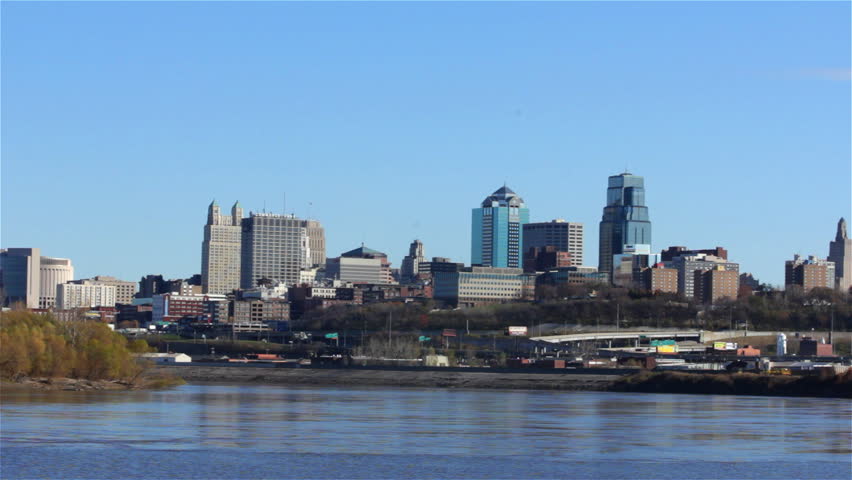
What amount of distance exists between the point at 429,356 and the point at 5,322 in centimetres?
7432

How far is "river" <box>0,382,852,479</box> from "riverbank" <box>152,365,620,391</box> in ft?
131

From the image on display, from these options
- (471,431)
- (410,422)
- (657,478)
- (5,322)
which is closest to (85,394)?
(5,322)

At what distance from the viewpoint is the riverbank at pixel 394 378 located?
416 ft

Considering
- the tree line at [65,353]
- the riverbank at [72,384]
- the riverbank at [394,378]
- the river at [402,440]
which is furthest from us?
the riverbank at [394,378]

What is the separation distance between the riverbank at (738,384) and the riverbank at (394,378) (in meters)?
2.86

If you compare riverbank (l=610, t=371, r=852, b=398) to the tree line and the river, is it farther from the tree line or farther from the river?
Answer: the tree line

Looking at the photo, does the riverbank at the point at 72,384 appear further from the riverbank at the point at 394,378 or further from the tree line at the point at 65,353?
the riverbank at the point at 394,378

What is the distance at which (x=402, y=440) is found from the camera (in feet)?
182

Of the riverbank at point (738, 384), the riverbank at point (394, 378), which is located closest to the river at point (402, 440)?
the riverbank at point (738, 384)

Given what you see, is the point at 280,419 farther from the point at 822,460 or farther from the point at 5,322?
the point at 5,322

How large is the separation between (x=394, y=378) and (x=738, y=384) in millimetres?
32545

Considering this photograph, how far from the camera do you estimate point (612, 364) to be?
166 metres

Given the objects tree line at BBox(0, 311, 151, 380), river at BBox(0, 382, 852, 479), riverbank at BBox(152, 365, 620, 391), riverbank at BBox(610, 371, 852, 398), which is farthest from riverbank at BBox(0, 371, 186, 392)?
riverbank at BBox(610, 371, 852, 398)

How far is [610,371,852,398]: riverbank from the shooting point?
112 m
